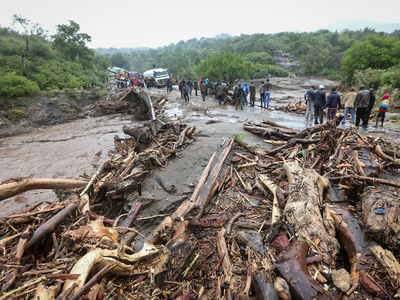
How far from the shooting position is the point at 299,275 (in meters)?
2.31

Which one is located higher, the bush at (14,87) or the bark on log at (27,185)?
the bush at (14,87)

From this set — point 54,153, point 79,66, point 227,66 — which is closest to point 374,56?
point 227,66

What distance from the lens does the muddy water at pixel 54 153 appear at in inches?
316

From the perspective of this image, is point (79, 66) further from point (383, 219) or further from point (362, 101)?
point (383, 219)

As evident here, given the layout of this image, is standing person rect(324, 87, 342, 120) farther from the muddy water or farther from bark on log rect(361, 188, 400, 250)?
the muddy water

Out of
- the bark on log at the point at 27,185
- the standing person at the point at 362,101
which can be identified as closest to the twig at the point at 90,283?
the bark on log at the point at 27,185

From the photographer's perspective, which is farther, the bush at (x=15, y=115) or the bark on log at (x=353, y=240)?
the bush at (x=15, y=115)

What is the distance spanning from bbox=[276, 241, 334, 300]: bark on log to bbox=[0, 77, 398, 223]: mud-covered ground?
274 cm

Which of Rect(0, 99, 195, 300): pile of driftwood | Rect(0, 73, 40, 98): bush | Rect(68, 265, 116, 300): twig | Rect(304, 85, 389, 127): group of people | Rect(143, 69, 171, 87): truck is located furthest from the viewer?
Rect(143, 69, 171, 87): truck

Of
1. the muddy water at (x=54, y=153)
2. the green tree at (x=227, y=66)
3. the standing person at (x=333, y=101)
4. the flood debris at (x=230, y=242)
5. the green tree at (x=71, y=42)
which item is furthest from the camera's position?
the green tree at (x=71, y=42)

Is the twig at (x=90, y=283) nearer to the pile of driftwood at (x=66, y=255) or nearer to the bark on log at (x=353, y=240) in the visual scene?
the pile of driftwood at (x=66, y=255)

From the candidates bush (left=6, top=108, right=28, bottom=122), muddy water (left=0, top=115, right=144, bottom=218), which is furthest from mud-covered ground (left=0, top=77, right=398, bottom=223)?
bush (left=6, top=108, right=28, bottom=122)

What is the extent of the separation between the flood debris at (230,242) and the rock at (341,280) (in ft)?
0.03

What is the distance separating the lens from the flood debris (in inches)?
90.8
